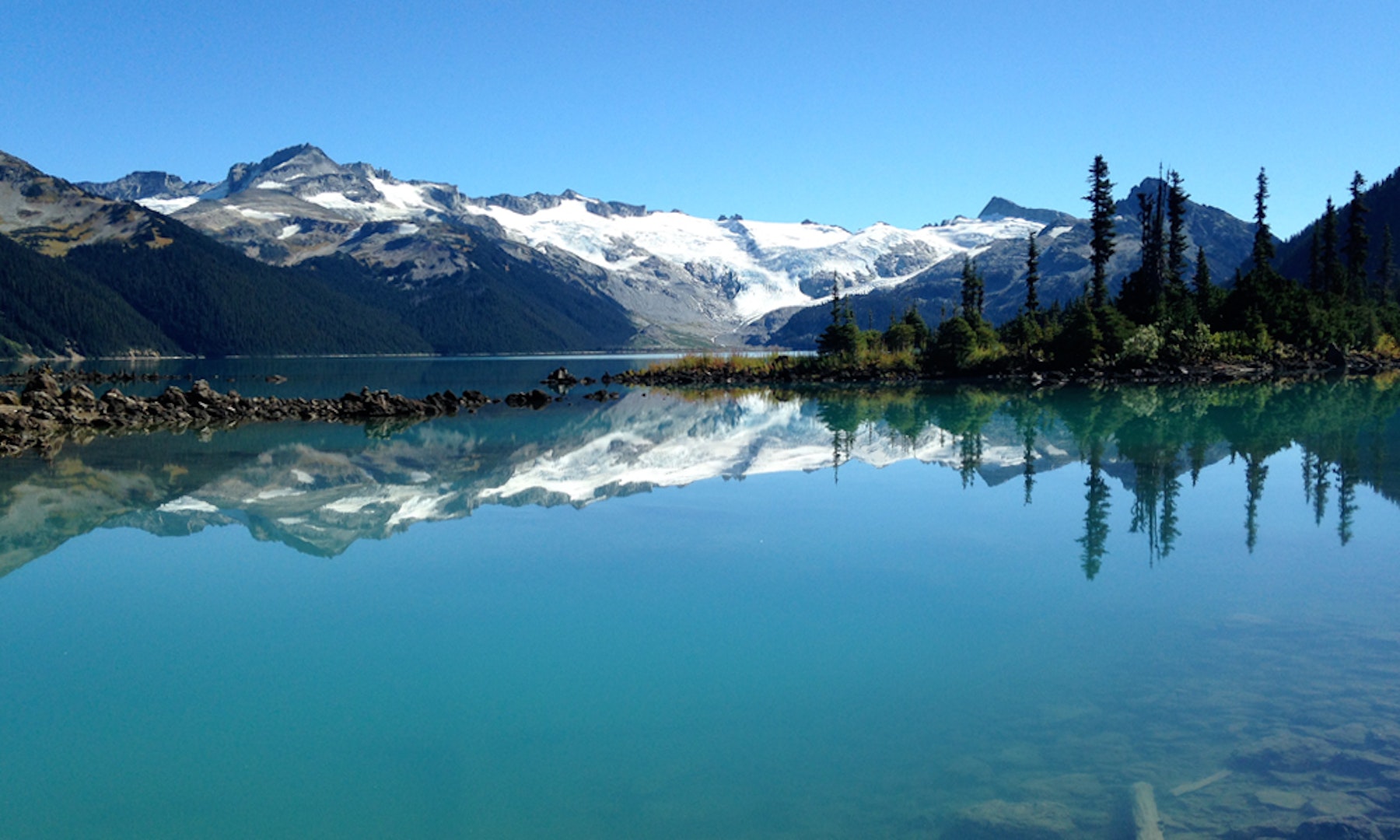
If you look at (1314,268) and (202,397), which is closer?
(202,397)

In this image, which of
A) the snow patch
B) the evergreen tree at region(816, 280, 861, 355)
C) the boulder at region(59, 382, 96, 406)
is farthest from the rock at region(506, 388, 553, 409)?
the snow patch

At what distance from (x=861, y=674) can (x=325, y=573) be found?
10449 millimetres

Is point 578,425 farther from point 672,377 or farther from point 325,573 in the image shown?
point 672,377

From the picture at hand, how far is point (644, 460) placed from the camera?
3588 centimetres

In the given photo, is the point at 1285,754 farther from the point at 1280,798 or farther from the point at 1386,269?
the point at 1386,269

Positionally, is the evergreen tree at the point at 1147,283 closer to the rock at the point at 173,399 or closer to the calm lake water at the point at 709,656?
the calm lake water at the point at 709,656

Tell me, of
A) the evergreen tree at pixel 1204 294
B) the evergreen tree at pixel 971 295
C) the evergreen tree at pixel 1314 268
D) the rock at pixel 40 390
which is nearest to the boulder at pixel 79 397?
the rock at pixel 40 390

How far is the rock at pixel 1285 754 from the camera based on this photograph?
8.91 metres

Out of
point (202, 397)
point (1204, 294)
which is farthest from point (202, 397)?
point (1204, 294)

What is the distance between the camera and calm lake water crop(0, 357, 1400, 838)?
859 centimetres

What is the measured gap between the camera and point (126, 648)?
1342 centimetres

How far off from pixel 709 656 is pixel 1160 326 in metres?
83.4

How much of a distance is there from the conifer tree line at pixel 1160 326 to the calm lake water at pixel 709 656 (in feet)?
196

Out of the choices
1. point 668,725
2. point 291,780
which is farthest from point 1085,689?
point 291,780
